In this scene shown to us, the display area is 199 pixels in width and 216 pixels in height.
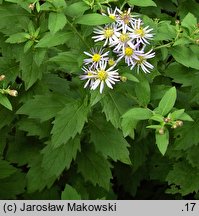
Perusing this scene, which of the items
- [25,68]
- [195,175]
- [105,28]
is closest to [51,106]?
[25,68]

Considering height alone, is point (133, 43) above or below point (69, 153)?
above

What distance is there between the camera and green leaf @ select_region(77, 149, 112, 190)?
3.33 meters

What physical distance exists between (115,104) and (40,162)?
1047mm

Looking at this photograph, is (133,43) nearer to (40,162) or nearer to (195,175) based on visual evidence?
(40,162)

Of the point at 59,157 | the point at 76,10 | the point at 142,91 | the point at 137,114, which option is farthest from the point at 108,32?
the point at 59,157

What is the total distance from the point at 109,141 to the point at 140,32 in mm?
849

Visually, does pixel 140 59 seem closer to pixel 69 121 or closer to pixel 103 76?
pixel 103 76

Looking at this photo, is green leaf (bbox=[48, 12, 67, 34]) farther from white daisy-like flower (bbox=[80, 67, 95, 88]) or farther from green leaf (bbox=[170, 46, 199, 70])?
green leaf (bbox=[170, 46, 199, 70])

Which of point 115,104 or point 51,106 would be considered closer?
point 115,104

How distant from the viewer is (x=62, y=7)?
8.37ft

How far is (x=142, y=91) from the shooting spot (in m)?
2.63

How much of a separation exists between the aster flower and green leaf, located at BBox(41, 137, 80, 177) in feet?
2.16

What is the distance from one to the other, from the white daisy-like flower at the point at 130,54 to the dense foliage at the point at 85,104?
0.02 meters

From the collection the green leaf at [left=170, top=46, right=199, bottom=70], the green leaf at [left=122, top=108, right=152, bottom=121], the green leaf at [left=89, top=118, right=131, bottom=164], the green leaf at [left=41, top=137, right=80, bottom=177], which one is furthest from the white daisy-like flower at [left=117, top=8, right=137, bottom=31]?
the green leaf at [left=41, top=137, right=80, bottom=177]
